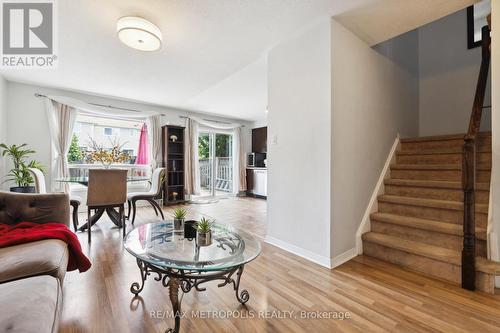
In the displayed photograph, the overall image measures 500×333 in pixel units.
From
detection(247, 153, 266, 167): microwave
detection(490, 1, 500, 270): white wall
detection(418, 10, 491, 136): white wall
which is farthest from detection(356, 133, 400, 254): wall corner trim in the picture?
detection(247, 153, 266, 167): microwave

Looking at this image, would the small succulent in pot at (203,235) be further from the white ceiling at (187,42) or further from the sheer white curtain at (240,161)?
the sheer white curtain at (240,161)

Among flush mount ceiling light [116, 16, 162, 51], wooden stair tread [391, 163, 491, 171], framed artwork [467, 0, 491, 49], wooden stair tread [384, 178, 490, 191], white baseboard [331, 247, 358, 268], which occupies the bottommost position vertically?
white baseboard [331, 247, 358, 268]

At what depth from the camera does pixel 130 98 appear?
15.7 ft

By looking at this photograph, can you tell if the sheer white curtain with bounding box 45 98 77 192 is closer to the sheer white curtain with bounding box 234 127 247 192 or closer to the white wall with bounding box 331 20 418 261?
the sheer white curtain with bounding box 234 127 247 192

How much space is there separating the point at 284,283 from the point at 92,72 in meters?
3.95

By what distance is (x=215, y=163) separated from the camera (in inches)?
263

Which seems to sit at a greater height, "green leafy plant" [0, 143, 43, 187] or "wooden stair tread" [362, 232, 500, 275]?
"green leafy plant" [0, 143, 43, 187]

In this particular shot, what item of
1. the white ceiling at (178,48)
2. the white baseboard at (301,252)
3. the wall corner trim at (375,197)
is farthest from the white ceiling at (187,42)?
the white baseboard at (301,252)

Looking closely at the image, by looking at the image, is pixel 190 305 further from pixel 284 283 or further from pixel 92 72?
pixel 92 72

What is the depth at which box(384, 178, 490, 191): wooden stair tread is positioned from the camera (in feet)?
7.25

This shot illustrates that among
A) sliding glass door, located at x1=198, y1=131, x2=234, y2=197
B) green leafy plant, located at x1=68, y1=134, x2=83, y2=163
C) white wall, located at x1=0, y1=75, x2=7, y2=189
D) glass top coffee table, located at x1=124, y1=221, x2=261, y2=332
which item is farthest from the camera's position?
sliding glass door, located at x1=198, y1=131, x2=234, y2=197

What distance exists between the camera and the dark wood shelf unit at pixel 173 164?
5270mm

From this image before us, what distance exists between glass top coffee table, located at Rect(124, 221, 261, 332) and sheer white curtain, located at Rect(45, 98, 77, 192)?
3.44 meters

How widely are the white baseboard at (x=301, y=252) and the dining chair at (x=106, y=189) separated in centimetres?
205
